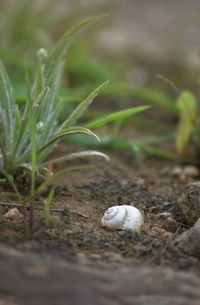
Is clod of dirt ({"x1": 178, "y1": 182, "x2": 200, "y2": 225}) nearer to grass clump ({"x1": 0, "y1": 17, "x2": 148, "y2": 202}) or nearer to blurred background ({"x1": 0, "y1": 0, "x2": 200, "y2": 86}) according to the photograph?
grass clump ({"x1": 0, "y1": 17, "x2": 148, "y2": 202})

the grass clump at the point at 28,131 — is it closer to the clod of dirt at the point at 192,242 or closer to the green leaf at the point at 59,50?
the green leaf at the point at 59,50

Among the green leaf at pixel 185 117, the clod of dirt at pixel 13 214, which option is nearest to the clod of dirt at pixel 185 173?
the green leaf at pixel 185 117

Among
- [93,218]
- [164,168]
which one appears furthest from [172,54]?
[93,218]

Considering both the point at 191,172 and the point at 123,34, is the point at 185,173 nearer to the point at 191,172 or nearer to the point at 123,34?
the point at 191,172

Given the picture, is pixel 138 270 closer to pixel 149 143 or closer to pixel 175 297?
pixel 175 297

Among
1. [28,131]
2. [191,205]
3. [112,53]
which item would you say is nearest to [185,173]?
[191,205]

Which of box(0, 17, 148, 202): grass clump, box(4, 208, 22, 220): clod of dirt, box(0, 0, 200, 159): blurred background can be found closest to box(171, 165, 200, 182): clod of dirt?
box(0, 0, 200, 159): blurred background
